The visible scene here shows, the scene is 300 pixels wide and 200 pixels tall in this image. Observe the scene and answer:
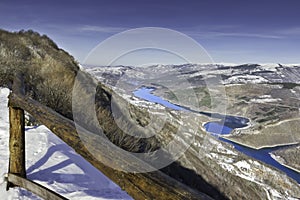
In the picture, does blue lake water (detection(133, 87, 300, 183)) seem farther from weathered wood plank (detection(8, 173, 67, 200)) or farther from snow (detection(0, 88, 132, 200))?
weathered wood plank (detection(8, 173, 67, 200))

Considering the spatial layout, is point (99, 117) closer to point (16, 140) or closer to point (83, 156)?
point (16, 140)

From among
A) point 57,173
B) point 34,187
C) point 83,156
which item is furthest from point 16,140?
point 83,156

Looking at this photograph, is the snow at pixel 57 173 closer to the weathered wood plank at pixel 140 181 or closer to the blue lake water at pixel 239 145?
the weathered wood plank at pixel 140 181

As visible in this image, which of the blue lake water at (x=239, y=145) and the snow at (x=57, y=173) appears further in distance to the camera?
the blue lake water at (x=239, y=145)

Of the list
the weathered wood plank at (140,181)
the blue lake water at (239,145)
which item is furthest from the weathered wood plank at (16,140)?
the blue lake water at (239,145)

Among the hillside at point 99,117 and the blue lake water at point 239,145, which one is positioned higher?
the hillside at point 99,117

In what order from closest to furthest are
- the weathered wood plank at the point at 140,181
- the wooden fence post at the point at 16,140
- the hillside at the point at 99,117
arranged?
the weathered wood plank at the point at 140,181 < the hillside at the point at 99,117 < the wooden fence post at the point at 16,140

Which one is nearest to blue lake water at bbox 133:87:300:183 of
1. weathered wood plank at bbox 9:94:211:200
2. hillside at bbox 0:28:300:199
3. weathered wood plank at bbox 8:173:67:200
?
hillside at bbox 0:28:300:199

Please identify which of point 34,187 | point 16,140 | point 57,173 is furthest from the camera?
point 57,173
